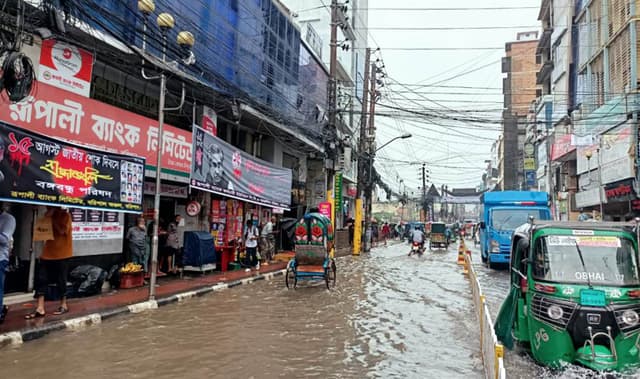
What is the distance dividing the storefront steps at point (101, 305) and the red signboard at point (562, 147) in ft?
76.0

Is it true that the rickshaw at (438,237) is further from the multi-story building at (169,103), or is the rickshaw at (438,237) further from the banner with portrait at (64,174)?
the banner with portrait at (64,174)

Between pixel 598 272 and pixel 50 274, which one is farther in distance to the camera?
pixel 50 274

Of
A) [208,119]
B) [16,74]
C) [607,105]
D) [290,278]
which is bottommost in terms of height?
[290,278]

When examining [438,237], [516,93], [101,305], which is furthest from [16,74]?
[516,93]

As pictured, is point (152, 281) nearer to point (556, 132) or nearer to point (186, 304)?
point (186, 304)

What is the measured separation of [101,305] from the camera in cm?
945

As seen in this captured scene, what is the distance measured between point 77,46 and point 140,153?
9.64 feet

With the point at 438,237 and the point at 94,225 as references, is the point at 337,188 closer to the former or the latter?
the point at 438,237

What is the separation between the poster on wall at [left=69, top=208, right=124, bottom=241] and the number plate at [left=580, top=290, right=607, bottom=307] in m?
9.42

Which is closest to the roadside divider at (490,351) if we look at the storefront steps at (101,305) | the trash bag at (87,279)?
the storefront steps at (101,305)

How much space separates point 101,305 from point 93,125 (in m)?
3.82

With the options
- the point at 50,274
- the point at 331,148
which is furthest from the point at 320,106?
the point at 50,274

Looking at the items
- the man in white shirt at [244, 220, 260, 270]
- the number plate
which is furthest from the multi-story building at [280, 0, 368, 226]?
the number plate

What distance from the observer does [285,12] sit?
22.1 metres
